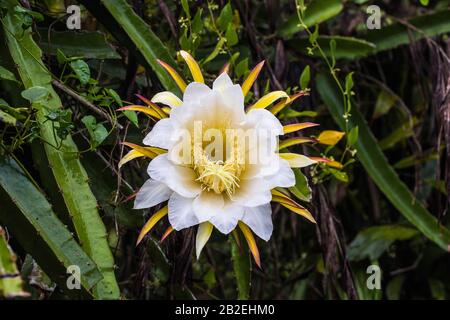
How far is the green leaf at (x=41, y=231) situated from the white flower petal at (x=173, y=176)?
17cm

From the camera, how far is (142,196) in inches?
36.0

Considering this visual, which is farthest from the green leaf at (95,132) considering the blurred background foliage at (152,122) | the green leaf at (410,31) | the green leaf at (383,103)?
the green leaf at (383,103)

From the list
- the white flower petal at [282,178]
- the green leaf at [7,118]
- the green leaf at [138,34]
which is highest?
the green leaf at [138,34]

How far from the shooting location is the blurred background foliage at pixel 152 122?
970mm

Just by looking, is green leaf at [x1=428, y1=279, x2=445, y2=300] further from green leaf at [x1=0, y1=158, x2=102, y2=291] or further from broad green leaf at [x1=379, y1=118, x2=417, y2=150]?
green leaf at [x1=0, y1=158, x2=102, y2=291]

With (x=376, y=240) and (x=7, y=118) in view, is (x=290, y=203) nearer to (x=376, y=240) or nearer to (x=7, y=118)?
(x=7, y=118)

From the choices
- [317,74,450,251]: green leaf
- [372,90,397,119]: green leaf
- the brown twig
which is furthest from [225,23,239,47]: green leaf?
[372,90,397,119]: green leaf

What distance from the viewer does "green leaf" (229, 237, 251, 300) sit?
1142 millimetres

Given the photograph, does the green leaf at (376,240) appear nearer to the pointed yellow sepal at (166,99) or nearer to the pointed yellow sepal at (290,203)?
the pointed yellow sepal at (290,203)

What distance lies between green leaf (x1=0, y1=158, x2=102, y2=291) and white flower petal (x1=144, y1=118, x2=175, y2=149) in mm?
192

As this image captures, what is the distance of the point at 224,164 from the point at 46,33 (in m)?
0.52
